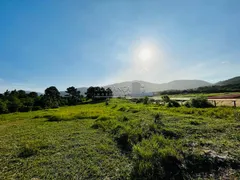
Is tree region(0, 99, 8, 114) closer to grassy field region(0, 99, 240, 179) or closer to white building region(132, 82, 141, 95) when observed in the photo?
grassy field region(0, 99, 240, 179)

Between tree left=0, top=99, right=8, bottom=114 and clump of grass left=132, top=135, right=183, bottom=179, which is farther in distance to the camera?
tree left=0, top=99, right=8, bottom=114

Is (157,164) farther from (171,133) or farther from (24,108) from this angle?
(24,108)

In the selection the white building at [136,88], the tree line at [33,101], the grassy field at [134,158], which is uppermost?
the white building at [136,88]

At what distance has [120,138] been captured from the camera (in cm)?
679

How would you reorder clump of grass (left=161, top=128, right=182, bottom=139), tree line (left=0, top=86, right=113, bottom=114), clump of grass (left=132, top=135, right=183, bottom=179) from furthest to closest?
tree line (left=0, top=86, right=113, bottom=114), clump of grass (left=161, top=128, right=182, bottom=139), clump of grass (left=132, top=135, right=183, bottom=179)

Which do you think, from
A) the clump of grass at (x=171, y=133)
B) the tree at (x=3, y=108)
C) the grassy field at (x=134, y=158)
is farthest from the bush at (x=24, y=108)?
the clump of grass at (x=171, y=133)

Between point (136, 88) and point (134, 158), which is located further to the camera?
point (136, 88)

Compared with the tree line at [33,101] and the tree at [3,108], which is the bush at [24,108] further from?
the tree at [3,108]

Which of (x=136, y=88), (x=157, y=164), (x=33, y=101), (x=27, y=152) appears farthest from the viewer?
(x=136, y=88)

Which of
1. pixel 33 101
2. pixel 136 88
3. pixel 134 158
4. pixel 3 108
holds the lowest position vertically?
pixel 134 158

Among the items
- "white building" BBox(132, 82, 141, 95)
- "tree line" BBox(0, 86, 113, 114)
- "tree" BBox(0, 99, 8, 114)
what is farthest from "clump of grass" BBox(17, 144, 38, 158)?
"white building" BBox(132, 82, 141, 95)

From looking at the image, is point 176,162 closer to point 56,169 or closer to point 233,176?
point 233,176

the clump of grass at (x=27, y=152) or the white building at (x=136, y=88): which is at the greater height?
the white building at (x=136, y=88)

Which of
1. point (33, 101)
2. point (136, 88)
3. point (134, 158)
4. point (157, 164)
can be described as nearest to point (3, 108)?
point (33, 101)
